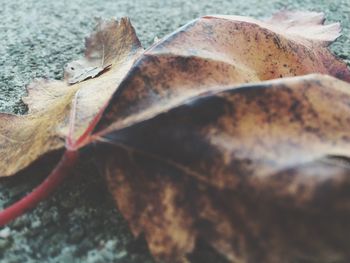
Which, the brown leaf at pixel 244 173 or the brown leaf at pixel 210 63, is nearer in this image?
the brown leaf at pixel 244 173

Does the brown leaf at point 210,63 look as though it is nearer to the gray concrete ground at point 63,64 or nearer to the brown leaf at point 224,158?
the brown leaf at point 224,158

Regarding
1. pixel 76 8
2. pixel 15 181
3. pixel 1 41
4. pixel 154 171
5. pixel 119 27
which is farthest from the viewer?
pixel 76 8

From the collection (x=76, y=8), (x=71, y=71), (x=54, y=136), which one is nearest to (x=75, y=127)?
(x=54, y=136)

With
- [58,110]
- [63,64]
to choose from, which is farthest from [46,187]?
[63,64]

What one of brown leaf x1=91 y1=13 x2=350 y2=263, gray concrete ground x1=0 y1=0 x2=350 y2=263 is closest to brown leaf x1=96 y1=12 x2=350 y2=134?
brown leaf x1=91 y1=13 x2=350 y2=263

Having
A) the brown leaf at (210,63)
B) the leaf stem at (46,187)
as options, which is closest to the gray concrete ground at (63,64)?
the leaf stem at (46,187)

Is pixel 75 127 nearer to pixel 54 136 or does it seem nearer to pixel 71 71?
pixel 54 136
